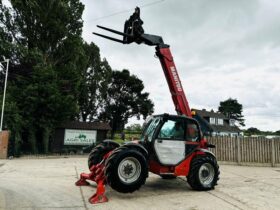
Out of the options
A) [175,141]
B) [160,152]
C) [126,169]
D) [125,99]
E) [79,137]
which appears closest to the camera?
[126,169]

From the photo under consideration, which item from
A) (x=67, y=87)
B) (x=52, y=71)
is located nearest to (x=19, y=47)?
(x=52, y=71)

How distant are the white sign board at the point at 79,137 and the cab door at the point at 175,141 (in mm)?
15078

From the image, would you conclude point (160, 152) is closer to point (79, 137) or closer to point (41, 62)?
point (79, 137)

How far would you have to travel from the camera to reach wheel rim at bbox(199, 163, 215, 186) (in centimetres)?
685

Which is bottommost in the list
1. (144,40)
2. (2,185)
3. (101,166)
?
(2,185)

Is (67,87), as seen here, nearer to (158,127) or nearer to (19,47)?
(19,47)

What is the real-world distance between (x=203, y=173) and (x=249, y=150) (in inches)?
281

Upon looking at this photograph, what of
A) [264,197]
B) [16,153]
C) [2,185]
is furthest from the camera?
[16,153]

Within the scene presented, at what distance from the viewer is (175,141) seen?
21.9 ft

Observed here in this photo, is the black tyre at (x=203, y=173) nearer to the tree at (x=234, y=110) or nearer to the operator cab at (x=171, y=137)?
the operator cab at (x=171, y=137)

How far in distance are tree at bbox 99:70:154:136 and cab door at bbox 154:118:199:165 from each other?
32622 millimetres

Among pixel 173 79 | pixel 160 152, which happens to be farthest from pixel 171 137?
pixel 173 79

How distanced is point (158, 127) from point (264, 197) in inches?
120

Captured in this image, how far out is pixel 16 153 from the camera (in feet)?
54.1
